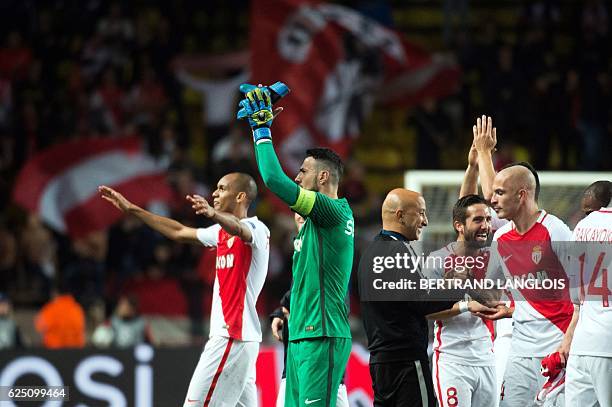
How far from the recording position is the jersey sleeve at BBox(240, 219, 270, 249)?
27.5ft

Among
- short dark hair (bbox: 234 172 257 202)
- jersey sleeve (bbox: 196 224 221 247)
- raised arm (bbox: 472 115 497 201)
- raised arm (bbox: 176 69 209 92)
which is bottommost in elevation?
jersey sleeve (bbox: 196 224 221 247)

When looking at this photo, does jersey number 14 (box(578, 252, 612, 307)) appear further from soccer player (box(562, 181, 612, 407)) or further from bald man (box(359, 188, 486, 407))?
bald man (box(359, 188, 486, 407))

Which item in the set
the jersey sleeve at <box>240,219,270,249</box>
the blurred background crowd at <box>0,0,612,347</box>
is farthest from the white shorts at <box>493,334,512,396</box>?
the blurred background crowd at <box>0,0,612,347</box>

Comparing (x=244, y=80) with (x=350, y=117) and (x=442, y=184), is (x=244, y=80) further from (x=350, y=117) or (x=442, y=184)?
(x=442, y=184)

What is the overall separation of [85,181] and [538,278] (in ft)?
32.2

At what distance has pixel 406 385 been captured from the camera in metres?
6.88

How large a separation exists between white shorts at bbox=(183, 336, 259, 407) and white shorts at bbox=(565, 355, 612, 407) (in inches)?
93.7

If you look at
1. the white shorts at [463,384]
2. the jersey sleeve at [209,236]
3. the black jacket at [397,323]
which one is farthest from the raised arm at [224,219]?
the white shorts at [463,384]

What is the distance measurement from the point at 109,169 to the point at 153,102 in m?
1.79

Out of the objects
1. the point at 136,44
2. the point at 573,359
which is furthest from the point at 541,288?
the point at 136,44

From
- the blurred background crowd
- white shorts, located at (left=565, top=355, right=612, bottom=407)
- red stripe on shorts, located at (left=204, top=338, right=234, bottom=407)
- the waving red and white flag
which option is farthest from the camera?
the waving red and white flag

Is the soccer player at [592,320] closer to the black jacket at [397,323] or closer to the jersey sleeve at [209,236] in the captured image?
the black jacket at [397,323]

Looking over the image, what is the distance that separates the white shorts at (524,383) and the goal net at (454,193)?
2411 millimetres

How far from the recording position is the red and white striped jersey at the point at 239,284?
837cm
